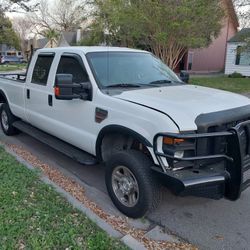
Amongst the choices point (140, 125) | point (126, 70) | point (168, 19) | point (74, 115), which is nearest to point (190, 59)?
point (168, 19)

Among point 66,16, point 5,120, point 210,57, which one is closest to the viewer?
point 5,120

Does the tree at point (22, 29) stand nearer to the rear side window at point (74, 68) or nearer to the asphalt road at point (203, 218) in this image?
the rear side window at point (74, 68)

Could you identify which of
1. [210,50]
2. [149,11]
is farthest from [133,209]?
[210,50]

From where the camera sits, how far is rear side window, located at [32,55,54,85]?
5028 mm

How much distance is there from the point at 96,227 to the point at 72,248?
1.31ft

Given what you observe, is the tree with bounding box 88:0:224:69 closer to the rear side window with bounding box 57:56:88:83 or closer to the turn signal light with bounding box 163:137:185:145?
the rear side window with bounding box 57:56:88:83

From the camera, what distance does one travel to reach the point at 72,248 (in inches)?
111

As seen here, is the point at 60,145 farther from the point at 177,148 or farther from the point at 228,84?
the point at 228,84

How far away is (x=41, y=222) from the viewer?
3160 mm

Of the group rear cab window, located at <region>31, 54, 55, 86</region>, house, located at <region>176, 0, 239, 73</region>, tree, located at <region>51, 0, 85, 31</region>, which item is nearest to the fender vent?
rear cab window, located at <region>31, 54, 55, 86</region>

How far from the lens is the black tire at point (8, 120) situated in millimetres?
6438

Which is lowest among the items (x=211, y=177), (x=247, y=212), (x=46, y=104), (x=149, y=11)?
(x=247, y=212)

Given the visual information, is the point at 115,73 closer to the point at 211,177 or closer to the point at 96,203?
the point at 96,203

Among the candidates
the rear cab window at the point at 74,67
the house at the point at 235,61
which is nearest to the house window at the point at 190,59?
the house at the point at 235,61
